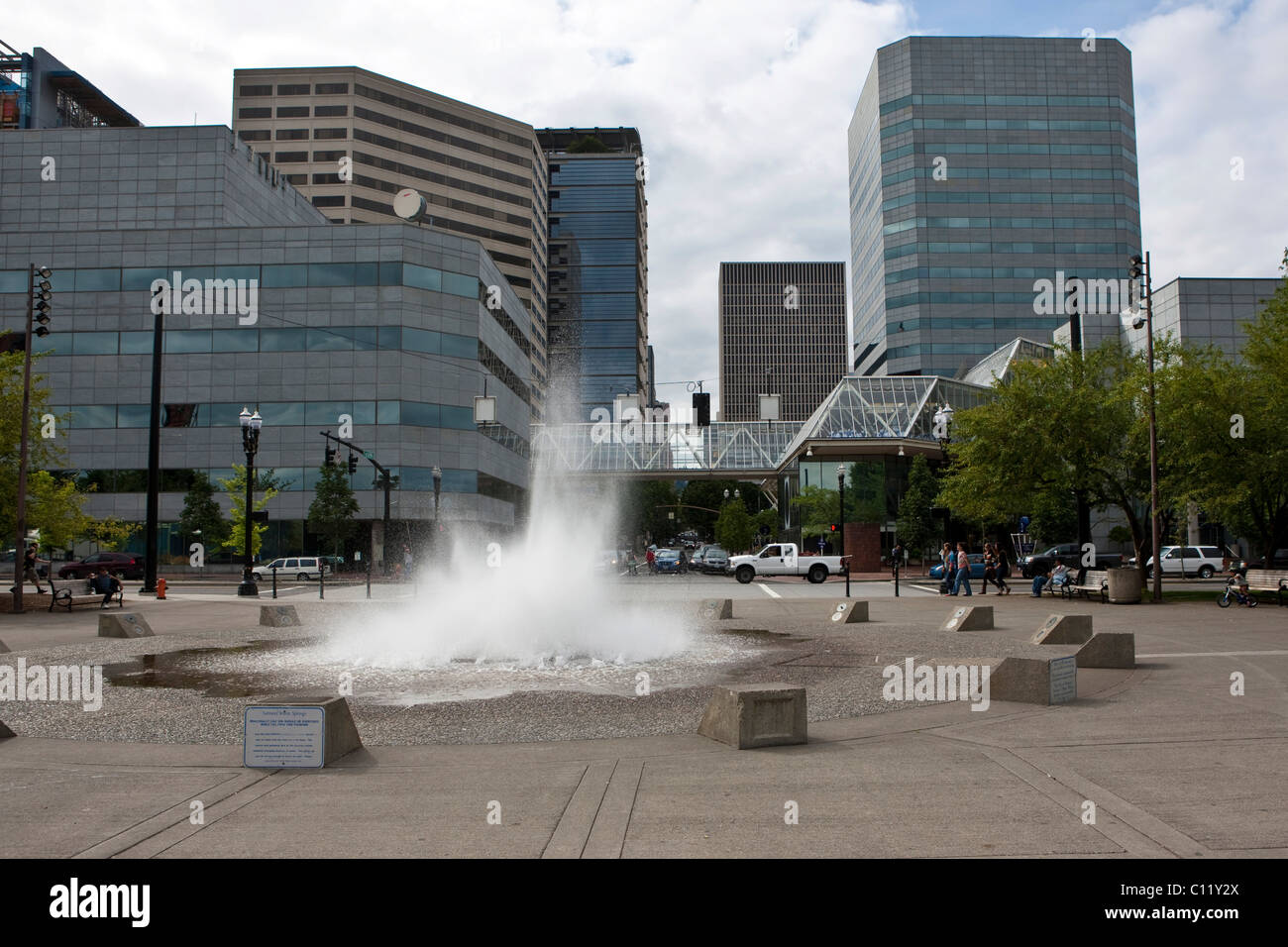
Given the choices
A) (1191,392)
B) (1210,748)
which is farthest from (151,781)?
(1191,392)

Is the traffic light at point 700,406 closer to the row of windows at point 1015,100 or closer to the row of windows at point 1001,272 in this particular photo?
the row of windows at point 1001,272

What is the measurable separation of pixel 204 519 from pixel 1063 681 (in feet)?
178

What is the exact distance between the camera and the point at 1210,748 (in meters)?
7.76

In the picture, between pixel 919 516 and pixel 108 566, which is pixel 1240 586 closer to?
pixel 919 516

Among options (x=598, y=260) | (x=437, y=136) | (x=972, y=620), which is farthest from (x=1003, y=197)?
(x=972, y=620)

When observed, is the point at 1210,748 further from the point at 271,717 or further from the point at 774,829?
the point at 271,717

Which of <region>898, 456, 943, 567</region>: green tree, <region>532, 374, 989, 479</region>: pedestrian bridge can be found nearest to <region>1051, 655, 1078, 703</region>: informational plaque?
<region>898, 456, 943, 567</region>: green tree

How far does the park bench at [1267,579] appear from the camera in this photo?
25.9 m

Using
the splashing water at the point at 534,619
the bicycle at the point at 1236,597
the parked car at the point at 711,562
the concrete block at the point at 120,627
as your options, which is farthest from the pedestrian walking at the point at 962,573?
the concrete block at the point at 120,627

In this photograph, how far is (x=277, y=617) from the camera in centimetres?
2061

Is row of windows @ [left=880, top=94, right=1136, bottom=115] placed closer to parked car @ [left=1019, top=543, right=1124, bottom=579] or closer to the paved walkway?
parked car @ [left=1019, top=543, right=1124, bottom=579]

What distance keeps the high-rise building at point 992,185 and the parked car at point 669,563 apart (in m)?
62.3

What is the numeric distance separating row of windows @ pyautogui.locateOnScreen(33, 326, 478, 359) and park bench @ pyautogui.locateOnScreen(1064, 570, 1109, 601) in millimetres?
43466
